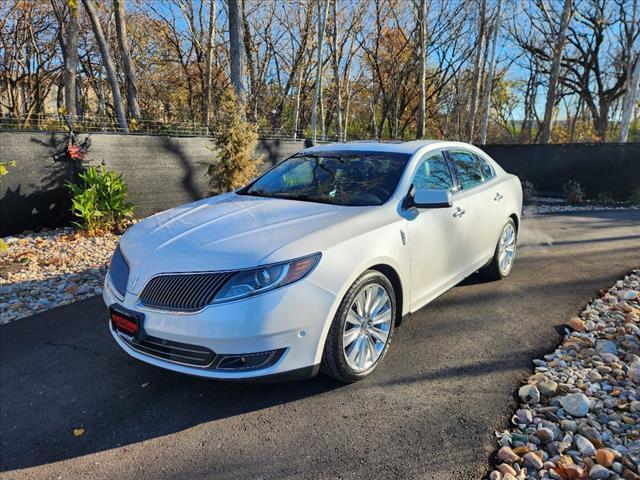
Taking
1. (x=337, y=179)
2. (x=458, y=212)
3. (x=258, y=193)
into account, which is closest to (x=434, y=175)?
(x=458, y=212)

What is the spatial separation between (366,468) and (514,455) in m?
0.76

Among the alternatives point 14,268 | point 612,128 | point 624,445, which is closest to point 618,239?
point 624,445

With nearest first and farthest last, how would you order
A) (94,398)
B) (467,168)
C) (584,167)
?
(94,398), (467,168), (584,167)

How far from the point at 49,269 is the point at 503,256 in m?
5.34

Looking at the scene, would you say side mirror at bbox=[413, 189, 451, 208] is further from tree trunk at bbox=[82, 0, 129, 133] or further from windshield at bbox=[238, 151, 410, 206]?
tree trunk at bbox=[82, 0, 129, 133]

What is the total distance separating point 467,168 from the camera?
435 centimetres

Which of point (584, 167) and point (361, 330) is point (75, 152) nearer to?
point (361, 330)

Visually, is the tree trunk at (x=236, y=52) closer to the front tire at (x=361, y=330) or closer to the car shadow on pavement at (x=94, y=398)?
the car shadow on pavement at (x=94, y=398)

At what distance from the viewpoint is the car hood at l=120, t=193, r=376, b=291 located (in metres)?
2.48

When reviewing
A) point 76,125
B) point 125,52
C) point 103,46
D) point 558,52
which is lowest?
point 76,125

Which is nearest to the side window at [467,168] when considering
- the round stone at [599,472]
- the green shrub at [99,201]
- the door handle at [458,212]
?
the door handle at [458,212]

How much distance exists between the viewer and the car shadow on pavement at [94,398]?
2.45 m

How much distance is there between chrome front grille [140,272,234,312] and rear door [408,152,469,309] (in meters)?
1.51

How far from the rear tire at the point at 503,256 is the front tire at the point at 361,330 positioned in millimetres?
2118
